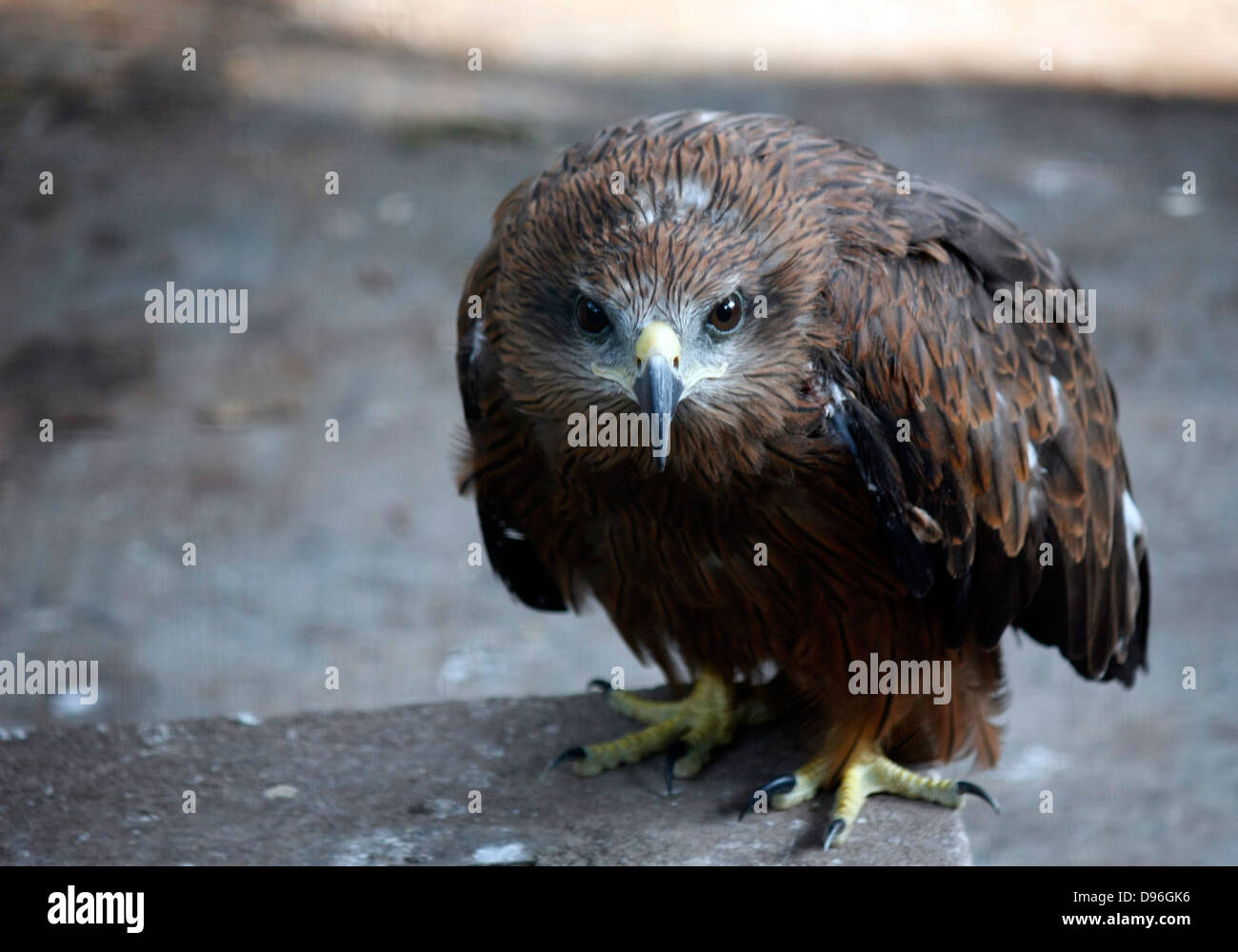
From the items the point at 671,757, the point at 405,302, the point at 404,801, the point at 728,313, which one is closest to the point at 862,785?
the point at 671,757

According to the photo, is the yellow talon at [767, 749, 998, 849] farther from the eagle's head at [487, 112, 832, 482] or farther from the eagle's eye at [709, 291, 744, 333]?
the eagle's eye at [709, 291, 744, 333]

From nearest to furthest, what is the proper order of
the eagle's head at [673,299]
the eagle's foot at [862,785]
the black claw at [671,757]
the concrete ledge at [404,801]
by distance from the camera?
the eagle's head at [673,299] < the concrete ledge at [404,801] < the eagle's foot at [862,785] < the black claw at [671,757]

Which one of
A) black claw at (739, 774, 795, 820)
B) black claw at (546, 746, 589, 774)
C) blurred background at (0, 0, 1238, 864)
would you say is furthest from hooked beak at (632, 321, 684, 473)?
blurred background at (0, 0, 1238, 864)

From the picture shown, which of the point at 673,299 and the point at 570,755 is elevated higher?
the point at 673,299

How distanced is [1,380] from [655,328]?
7.11m

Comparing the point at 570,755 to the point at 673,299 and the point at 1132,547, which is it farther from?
the point at 1132,547

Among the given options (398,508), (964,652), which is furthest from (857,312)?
(398,508)

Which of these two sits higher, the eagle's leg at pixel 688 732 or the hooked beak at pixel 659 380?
the hooked beak at pixel 659 380

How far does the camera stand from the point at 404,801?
4324 mm

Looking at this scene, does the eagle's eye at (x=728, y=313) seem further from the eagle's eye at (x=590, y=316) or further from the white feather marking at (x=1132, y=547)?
the white feather marking at (x=1132, y=547)

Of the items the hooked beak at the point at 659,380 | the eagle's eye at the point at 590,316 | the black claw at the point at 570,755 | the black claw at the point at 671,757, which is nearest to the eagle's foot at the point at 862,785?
the black claw at the point at 671,757

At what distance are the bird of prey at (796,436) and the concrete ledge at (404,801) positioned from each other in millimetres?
132

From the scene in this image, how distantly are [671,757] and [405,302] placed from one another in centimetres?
630

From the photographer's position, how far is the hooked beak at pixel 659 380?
10.4 ft
